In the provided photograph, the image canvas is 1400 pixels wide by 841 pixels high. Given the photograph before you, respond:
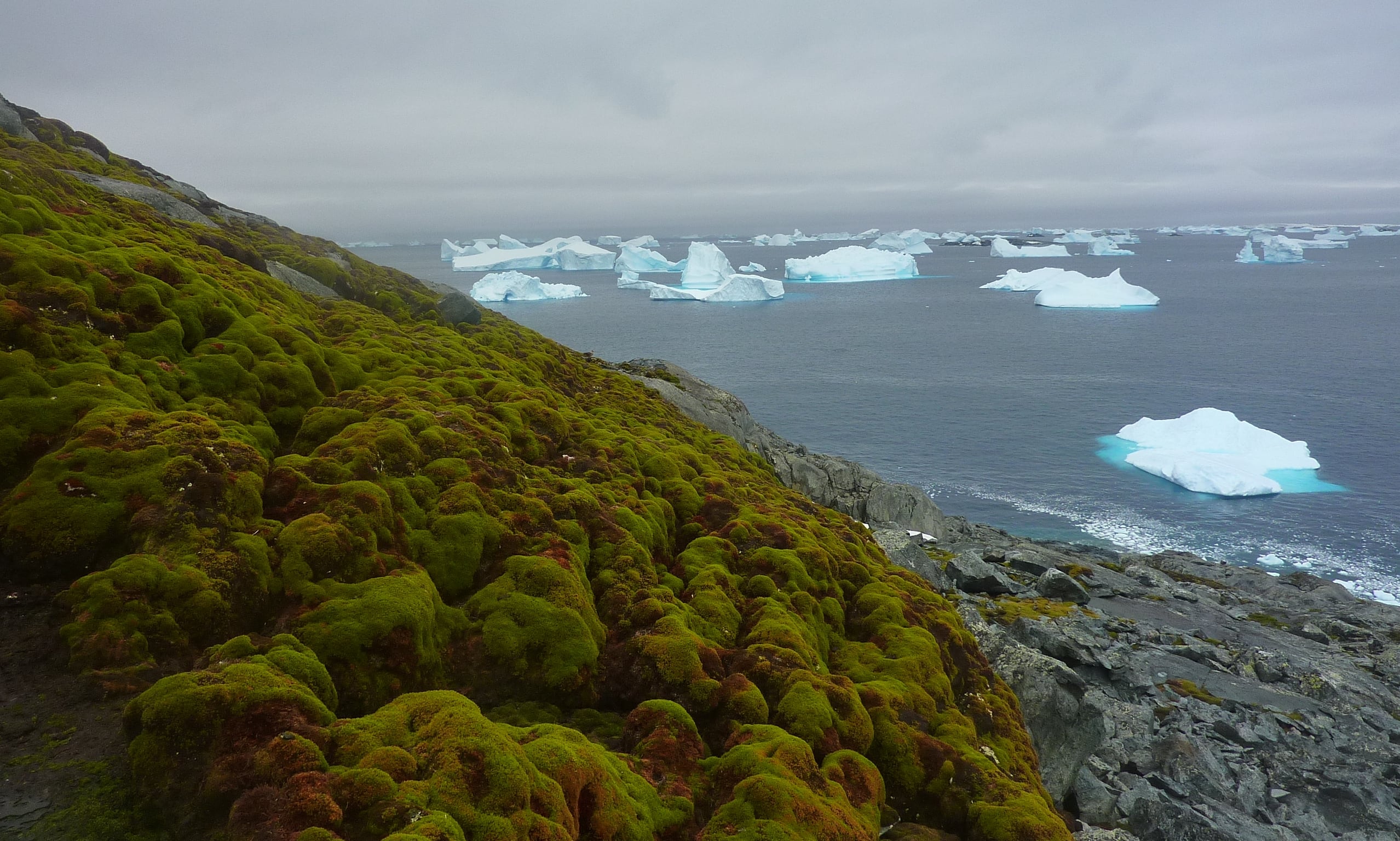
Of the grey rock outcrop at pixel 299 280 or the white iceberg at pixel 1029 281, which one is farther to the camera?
the white iceberg at pixel 1029 281

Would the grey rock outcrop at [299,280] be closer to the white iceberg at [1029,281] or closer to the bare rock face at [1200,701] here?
the bare rock face at [1200,701]

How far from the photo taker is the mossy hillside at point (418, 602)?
961cm

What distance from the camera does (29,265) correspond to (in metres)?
16.8

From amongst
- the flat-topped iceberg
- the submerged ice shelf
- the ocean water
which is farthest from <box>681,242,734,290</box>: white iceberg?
the flat-topped iceberg

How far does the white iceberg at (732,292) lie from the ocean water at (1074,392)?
10.7 feet

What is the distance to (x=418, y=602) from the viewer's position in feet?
43.2

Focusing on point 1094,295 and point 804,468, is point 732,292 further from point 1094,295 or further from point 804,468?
point 804,468

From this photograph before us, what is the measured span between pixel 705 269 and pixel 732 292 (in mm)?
19644

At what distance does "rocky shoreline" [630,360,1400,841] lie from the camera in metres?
20.2

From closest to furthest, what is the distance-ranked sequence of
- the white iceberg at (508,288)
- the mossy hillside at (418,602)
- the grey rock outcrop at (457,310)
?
1. the mossy hillside at (418,602)
2. the grey rock outcrop at (457,310)
3. the white iceberg at (508,288)

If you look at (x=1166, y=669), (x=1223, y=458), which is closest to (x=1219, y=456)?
(x=1223, y=458)

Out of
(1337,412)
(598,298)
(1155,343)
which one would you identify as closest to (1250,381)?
(1337,412)

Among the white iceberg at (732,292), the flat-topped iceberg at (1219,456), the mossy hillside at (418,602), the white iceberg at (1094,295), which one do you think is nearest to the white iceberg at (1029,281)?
the white iceberg at (1094,295)

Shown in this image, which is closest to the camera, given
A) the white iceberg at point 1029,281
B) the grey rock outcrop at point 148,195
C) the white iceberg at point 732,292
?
the grey rock outcrop at point 148,195
